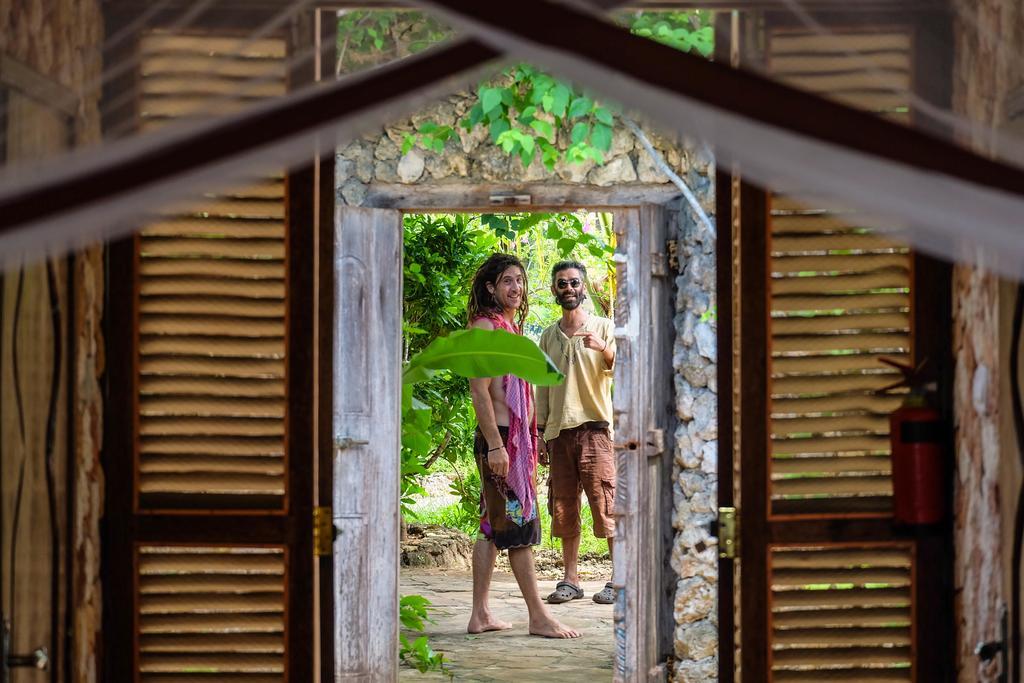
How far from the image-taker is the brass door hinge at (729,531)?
297 cm

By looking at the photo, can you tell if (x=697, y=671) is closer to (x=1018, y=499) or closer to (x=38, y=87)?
(x=1018, y=499)

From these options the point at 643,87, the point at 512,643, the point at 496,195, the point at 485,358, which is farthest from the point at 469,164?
the point at 643,87

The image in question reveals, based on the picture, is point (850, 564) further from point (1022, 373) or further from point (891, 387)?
point (1022, 373)

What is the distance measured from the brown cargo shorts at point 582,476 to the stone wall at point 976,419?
3.36 meters

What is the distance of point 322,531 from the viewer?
299 centimetres

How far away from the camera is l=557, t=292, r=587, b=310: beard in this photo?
20.6ft

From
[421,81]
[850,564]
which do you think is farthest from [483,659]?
[421,81]

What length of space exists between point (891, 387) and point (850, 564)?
481mm

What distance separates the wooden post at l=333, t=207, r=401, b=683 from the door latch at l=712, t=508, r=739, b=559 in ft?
6.35

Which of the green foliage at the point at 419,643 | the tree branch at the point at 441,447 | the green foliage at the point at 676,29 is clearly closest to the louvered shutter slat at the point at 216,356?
the green foliage at the point at 676,29

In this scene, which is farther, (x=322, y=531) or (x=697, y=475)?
(x=697, y=475)

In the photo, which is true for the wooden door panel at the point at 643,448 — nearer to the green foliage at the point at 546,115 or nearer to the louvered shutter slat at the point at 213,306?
the green foliage at the point at 546,115

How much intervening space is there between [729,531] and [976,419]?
2.25ft

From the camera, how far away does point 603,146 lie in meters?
4.63
